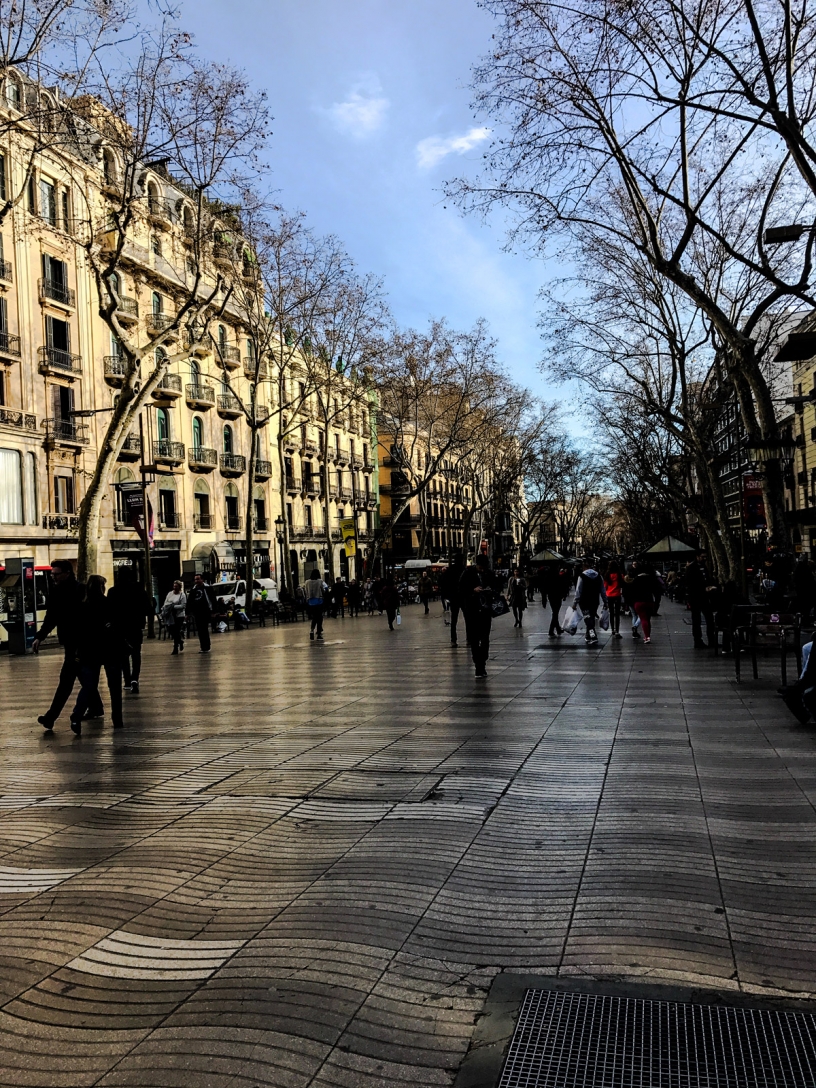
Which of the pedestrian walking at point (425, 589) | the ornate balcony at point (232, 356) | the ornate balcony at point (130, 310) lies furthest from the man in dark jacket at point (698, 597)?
the ornate balcony at point (232, 356)

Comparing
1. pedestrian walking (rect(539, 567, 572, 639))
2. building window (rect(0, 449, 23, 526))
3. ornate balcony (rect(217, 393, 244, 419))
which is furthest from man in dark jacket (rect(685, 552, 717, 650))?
ornate balcony (rect(217, 393, 244, 419))

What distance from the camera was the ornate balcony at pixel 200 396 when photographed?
139 ft

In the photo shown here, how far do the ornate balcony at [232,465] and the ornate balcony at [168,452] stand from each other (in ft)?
12.3

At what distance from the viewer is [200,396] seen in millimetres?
43031

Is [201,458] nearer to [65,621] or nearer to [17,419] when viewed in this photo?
[17,419]

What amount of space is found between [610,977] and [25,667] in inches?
697

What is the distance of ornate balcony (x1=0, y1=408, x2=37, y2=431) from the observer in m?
31.3

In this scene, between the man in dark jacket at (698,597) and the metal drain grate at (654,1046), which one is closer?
the metal drain grate at (654,1046)

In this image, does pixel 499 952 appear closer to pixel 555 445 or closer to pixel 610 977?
pixel 610 977

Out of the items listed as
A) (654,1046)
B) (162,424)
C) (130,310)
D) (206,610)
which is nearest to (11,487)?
(130,310)

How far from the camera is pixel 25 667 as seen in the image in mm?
18609

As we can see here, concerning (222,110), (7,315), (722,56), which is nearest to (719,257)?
(722,56)

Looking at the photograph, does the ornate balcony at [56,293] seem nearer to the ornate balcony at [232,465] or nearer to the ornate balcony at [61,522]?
the ornate balcony at [61,522]

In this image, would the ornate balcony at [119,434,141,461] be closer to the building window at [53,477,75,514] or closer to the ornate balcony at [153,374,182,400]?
the ornate balcony at [153,374,182,400]
